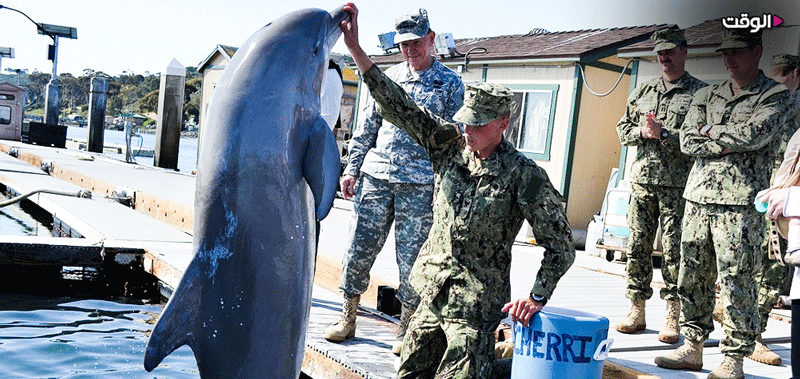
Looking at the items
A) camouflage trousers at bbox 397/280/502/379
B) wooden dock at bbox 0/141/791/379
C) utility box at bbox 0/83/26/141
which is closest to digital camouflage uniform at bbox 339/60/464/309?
wooden dock at bbox 0/141/791/379

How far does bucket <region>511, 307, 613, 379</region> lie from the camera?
4.16 metres

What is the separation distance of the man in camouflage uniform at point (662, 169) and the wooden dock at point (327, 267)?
0.46m

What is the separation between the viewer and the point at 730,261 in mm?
5117

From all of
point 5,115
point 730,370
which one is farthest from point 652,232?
point 5,115

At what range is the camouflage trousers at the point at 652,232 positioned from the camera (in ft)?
19.5

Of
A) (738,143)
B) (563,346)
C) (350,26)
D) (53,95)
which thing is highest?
(350,26)

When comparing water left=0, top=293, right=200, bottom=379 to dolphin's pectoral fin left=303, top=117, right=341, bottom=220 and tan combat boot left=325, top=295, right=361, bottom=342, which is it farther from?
dolphin's pectoral fin left=303, top=117, right=341, bottom=220

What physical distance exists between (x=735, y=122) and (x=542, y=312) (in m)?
1.98

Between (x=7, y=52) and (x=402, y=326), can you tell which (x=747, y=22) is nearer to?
(x=402, y=326)

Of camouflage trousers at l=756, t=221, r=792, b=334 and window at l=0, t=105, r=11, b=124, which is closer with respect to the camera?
camouflage trousers at l=756, t=221, r=792, b=334

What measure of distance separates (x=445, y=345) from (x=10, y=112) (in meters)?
31.5

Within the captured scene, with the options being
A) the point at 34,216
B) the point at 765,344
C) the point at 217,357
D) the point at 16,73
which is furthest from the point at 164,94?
the point at 16,73

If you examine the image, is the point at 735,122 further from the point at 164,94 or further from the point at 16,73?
the point at 16,73

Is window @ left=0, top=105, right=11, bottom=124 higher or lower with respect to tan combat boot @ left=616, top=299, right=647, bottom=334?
higher
